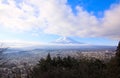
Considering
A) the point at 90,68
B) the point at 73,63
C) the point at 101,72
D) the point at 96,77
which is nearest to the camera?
the point at 96,77

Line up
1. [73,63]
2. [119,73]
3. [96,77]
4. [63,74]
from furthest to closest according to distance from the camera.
A: 1. [73,63]
2. [96,77]
3. [63,74]
4. [119,73]

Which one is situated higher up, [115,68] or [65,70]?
[115,68]

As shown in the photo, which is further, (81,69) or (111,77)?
(81,69)

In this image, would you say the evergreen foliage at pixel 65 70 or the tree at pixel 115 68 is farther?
the evergreen foliage at pixel 65 70

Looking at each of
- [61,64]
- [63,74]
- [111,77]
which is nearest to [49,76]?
[63,74]

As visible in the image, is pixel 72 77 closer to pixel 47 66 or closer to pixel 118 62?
pixel 118 62

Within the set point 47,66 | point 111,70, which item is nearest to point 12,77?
point 47,66

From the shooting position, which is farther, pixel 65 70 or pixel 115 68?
pixel 65 70

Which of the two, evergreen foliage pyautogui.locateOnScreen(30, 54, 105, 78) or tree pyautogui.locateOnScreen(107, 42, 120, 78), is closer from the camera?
tree pyautogui.locateOnScreen(107, 42, 120, 78)

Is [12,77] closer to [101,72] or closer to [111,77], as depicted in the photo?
[101,72]

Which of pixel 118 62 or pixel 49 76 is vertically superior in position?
pixel 118 62
